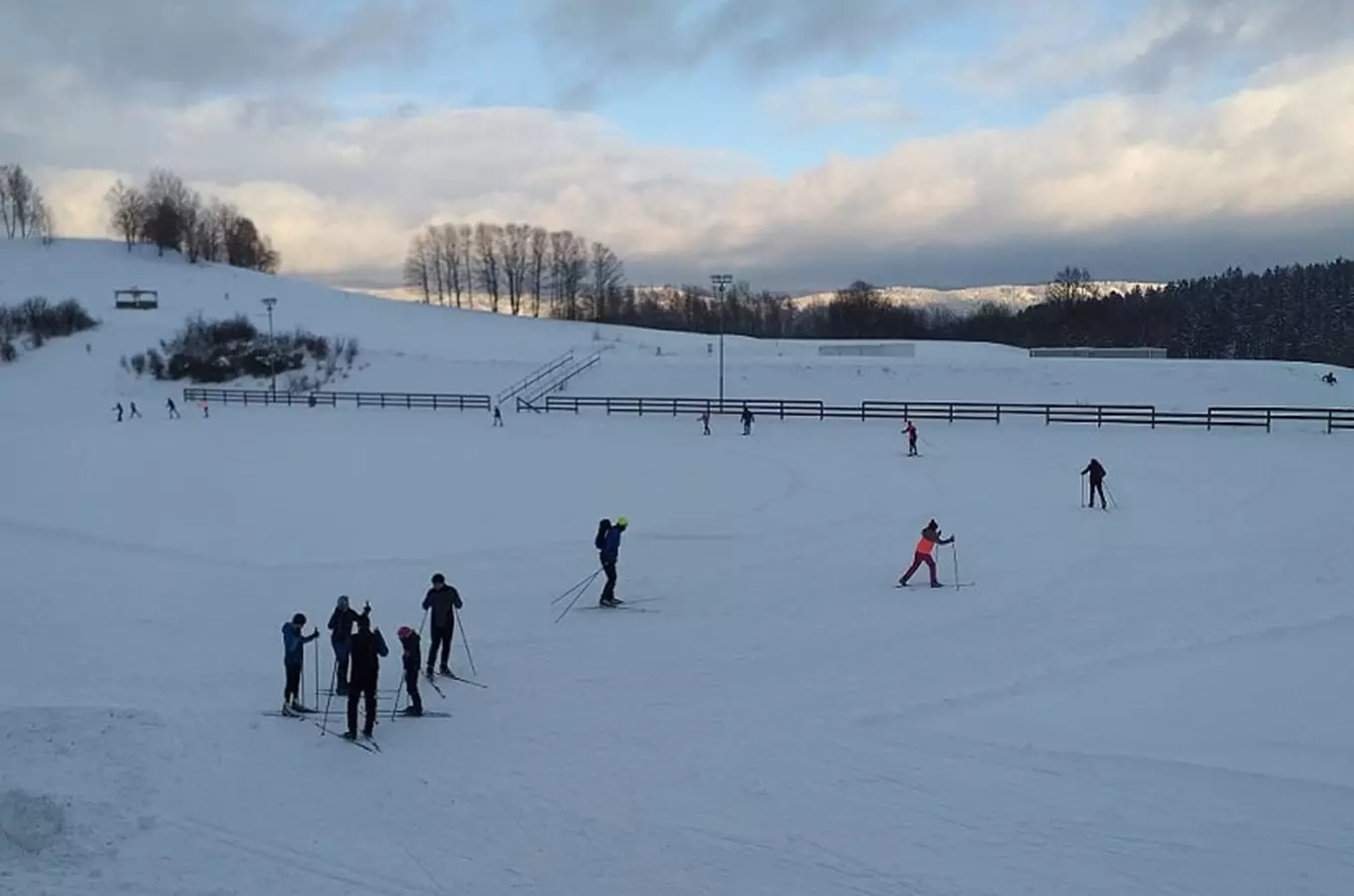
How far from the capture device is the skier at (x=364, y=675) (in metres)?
10.8

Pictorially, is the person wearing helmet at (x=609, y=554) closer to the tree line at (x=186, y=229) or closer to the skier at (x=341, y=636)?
the skier at (x=341, y=636)

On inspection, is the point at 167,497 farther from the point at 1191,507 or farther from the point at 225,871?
the point at 1191,507

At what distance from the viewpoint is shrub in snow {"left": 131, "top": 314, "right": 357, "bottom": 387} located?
6931 cm

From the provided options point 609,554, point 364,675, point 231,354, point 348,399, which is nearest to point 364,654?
point 364,675

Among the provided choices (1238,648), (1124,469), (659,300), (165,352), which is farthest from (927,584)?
(659,300)

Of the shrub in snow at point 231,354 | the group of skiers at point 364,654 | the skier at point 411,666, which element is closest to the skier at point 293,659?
the group of skiers at point 364,654

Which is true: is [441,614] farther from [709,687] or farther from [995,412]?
[995,412]

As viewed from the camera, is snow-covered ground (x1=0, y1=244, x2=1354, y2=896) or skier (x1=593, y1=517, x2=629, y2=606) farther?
skier (x1=593, y1=517, x2=629, y2=606)

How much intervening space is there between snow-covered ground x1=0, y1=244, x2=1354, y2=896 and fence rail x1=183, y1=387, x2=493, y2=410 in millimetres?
24258

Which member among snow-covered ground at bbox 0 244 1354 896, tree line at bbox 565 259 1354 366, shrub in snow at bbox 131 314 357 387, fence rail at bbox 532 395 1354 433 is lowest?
snow-covered ground at bbox 0 244 1354 896

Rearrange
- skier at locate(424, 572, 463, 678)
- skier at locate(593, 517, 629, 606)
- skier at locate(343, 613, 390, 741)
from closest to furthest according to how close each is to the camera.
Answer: skier at locate(343, 613, 390, 741) < skier at locate(424, 572, 463, 678) < skier at locate(593, 517, 629, 606)

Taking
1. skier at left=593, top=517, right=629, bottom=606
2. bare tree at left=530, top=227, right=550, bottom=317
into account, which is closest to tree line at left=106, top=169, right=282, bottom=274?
bare tree at left=530, top=227, right=550, bottom=317

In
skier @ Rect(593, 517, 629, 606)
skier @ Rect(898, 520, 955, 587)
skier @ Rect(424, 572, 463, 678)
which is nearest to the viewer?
skier @ Rect(424, 572, 463, 678)

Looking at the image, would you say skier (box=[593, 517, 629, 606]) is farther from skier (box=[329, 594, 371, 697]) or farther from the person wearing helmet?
skier (box=[329, 594, 371, 697])
